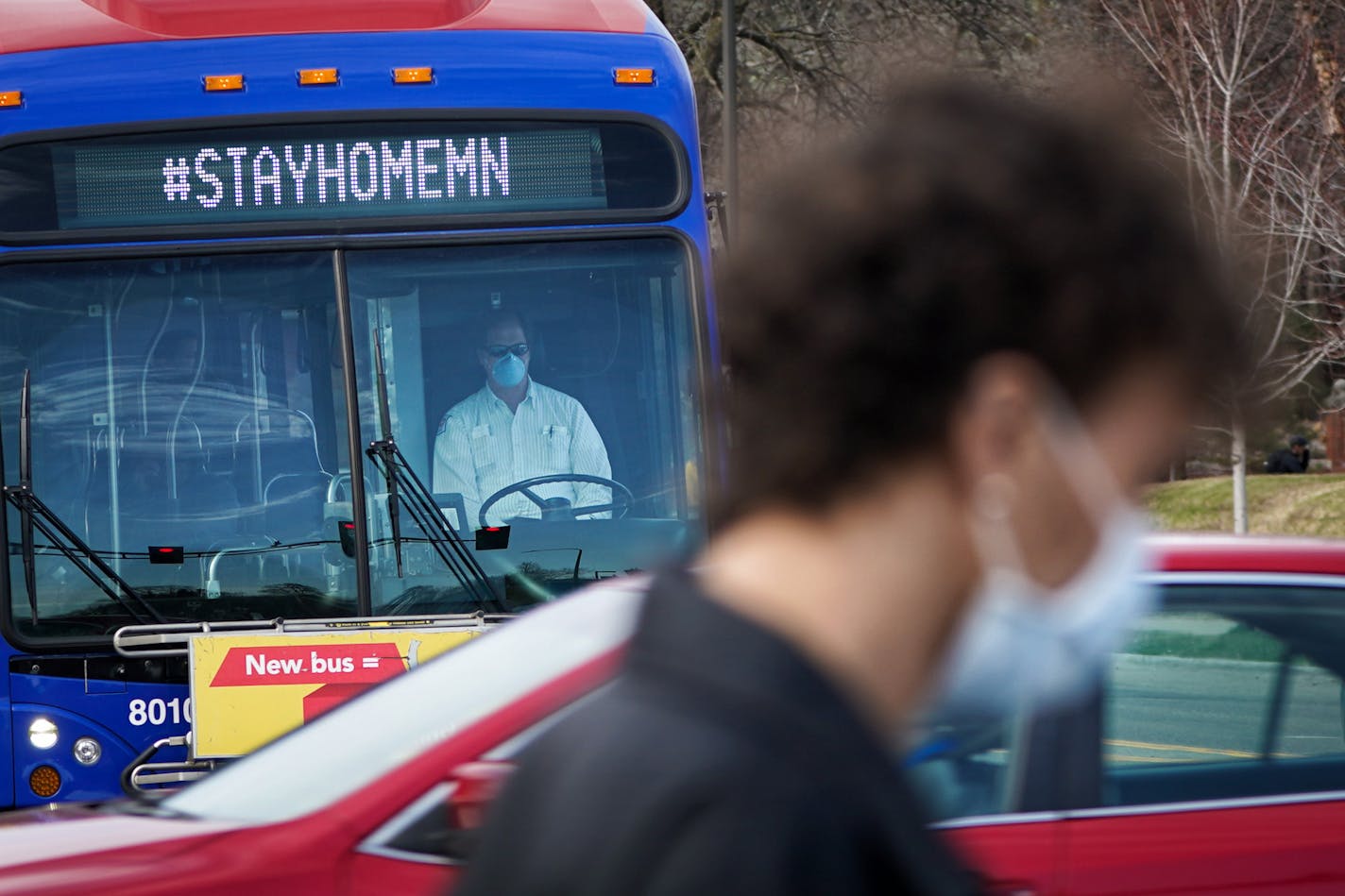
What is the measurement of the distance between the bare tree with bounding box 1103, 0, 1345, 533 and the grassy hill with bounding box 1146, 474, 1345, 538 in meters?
5.09

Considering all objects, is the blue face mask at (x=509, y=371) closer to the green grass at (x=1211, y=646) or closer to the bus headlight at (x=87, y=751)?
the bus headlight at (x=87, y=751)

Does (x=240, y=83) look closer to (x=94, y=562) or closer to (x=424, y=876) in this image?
(x=94, y=562)

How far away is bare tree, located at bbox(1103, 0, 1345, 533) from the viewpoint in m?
15.3

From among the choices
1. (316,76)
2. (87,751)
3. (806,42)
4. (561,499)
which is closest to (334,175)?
(316,76)

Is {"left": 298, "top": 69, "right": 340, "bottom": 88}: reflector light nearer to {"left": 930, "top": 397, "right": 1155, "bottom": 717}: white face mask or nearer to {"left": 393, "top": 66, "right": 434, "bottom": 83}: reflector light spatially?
{"left": 393, "top": 66, "right": 434, "bottom": 83}: reflector light

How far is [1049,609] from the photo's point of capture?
1.31 metres

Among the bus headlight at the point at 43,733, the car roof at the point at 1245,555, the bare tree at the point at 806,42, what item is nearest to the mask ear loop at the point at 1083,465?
the car roof at the point at 1245,555

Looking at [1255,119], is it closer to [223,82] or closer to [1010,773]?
[223,82]

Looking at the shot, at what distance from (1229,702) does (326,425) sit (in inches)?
138

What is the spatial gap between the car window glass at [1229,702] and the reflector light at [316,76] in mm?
3890

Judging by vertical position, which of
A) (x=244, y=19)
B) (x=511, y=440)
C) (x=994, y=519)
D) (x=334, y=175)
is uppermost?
(x=244, y=19)

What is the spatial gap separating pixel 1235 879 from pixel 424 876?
4.68 ft

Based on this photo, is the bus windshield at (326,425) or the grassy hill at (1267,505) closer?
the bus windshield at (326,425)

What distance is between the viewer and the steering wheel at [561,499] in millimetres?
6176
